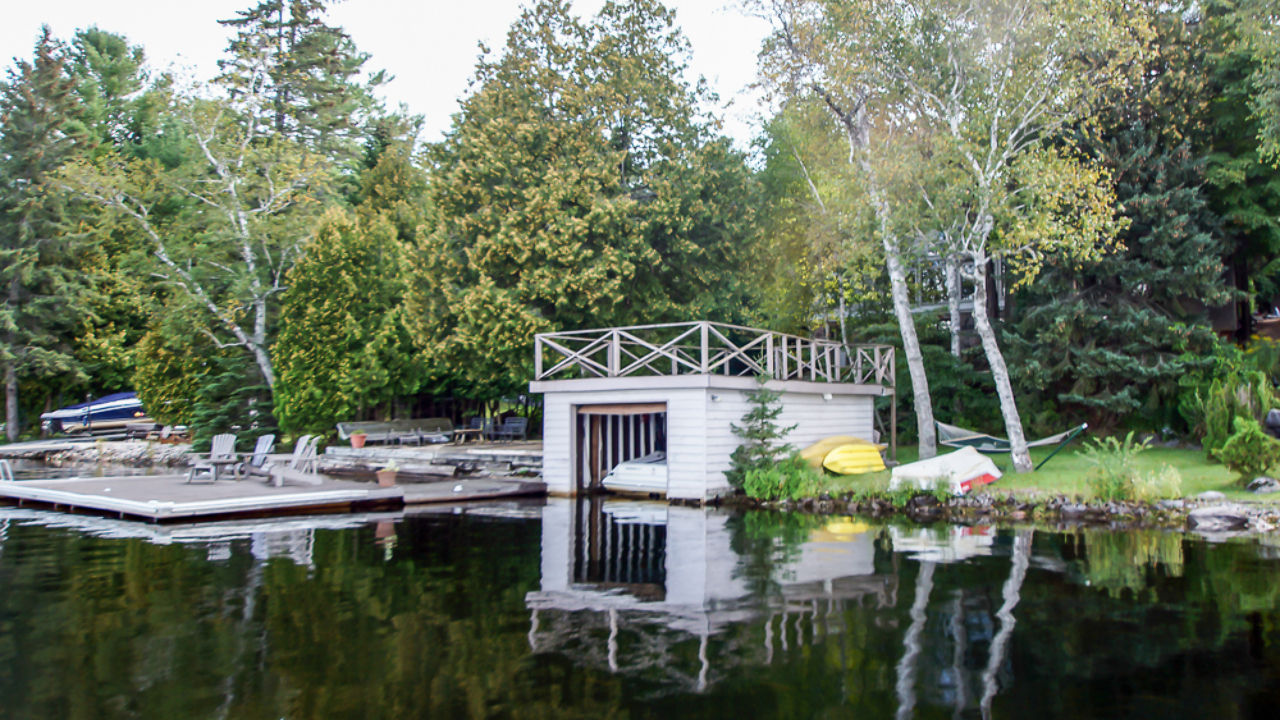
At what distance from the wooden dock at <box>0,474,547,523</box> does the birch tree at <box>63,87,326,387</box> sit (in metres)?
12.1

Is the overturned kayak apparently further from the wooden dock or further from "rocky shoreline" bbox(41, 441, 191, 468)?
"rocky shoreline" bbox(41, 441, 191, 468)

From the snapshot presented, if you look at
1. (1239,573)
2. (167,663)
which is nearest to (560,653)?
(167,663)

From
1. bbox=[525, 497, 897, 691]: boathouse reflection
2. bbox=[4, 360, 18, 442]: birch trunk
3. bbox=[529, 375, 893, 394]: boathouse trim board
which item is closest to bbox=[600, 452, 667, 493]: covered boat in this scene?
bbox=[529, 375, 893, 394]: boathouse trim board

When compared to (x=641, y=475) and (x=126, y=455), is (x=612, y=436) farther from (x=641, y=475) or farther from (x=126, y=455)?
(x=126, y=455)

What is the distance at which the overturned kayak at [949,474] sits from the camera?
15.5m

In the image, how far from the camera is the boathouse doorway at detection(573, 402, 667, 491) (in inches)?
733

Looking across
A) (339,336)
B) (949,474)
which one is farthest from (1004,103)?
(339,336)

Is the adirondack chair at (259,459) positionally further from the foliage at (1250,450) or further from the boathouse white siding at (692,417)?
the foliage at (1250,450)

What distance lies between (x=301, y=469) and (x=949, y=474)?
13.8 meters

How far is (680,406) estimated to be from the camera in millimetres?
17125

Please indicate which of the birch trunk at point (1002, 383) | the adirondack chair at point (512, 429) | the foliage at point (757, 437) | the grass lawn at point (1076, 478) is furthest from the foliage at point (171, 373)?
the birch trunk at point (1002, 383)

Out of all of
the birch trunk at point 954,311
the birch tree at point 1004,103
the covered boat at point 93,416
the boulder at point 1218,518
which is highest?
the birch tree at point 1004,103

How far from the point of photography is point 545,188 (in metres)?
21.9

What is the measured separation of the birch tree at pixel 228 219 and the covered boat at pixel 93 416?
988 cm
